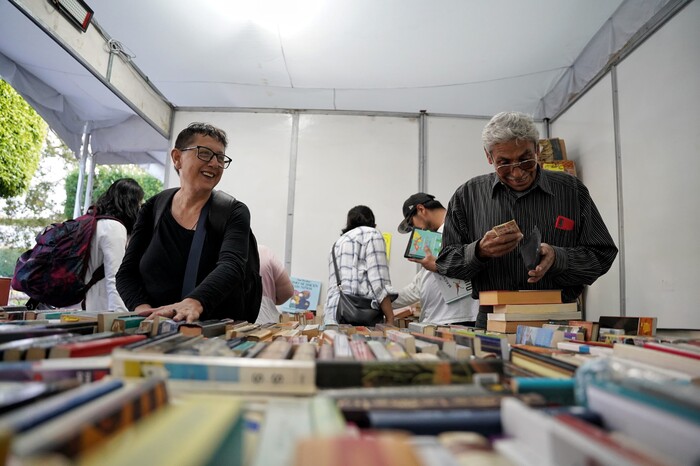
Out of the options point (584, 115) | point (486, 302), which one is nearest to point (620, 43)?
point (584, 115)

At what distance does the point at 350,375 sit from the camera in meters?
0.54

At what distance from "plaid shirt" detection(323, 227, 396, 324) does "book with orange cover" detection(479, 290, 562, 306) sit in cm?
124

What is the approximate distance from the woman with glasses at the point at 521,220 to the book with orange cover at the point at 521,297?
0.60 feet

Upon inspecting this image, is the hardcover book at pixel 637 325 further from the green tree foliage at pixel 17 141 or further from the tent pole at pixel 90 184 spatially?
the green tree foliage at pixel 17 141

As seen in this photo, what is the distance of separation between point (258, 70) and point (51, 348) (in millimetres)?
3454

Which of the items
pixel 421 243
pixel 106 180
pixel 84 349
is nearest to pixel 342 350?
pixel 84 349

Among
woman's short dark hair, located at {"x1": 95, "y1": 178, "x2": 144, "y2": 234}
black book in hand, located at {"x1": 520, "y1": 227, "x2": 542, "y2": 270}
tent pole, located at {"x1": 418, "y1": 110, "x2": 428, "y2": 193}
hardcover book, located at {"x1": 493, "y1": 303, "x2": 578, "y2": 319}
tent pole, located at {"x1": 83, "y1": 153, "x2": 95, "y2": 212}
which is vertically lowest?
hardcover book, located at {"x1": 493, "y1": 303, "x2": 578, "y2": 319}

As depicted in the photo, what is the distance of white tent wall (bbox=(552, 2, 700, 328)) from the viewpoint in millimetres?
2184

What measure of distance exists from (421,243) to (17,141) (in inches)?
163

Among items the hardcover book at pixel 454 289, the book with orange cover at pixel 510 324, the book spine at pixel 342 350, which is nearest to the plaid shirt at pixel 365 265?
the hardcover book at pixel 454 289

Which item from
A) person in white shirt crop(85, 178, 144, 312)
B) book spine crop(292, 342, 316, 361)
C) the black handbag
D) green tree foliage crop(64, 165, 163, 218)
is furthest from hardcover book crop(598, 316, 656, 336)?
green tree foliage crop(64, 165, 163, 218)

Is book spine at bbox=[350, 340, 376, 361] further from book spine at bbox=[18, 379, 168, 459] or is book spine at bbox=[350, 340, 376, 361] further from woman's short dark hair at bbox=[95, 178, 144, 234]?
woman's short dark hair at bbox=[95, 178, 144, 234]

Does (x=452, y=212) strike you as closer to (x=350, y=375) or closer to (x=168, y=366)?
(x=350, y=375)

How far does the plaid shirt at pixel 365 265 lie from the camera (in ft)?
8.48
